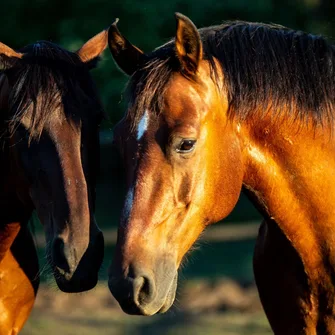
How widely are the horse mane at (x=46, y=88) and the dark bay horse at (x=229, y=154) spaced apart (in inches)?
17.0

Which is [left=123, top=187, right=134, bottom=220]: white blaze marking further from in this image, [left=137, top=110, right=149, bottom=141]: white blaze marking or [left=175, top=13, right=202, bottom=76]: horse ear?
[left=175, top=13, right=202, bottom=76]: horse ear

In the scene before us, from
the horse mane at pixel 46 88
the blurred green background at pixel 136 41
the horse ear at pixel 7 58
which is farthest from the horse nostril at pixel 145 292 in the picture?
the blurred green background at pixel 136 41

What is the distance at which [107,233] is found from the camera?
10180mm

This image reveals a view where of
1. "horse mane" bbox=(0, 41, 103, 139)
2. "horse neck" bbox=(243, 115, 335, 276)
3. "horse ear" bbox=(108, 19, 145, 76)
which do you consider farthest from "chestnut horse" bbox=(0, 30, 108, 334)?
"horse neck" bbox=(243, 115, 335, 276)

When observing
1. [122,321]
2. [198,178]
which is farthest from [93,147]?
[122,321]

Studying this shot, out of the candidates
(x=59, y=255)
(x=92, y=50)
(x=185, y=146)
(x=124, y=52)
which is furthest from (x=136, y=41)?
(x=185, y=146)

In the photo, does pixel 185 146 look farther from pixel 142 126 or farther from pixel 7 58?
pixel 7 58

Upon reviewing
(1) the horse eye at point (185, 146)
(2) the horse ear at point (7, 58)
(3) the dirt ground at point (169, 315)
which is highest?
(1) the horse eye at point (185, 146)

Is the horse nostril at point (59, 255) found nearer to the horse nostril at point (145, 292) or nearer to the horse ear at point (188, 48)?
the horse nostril at point (145, 292)

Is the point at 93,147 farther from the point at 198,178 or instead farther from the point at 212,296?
the point at 212,296

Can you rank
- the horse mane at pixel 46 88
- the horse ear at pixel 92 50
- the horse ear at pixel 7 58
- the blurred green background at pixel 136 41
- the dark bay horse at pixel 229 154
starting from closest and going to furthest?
1. the dark bay horse at pixel 229 154
2. the horse mane at pixel 46 88
3. the horse ear at pixel 7 58
4. the horse ear at pixel 92 50
5. the blurred green background at pixel 136 41

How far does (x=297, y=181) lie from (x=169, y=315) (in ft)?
14.8

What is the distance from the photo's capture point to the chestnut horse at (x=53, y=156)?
4.57 meters

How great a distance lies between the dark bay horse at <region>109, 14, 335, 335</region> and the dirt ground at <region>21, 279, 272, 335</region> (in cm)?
334
